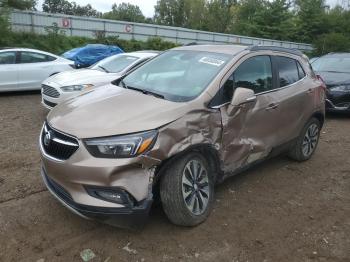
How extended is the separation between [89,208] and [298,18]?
168 feet

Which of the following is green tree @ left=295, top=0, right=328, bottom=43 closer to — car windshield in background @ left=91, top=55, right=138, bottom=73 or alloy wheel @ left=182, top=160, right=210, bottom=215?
car windshield in background @ left=91, top=55, right=138, bottom=73

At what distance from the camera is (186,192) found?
373cm

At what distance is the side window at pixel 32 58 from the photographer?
433 inches

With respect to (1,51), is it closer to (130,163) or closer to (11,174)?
(11,174)

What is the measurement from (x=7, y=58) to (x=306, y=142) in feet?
27.4

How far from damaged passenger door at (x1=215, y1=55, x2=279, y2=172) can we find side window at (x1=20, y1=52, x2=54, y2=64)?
8.17 meters

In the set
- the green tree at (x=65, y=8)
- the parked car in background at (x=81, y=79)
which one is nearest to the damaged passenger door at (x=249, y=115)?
the parked car in background at (x=81, y=79)

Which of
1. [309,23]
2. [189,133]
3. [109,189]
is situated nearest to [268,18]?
[309,23]

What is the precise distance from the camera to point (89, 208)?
3.32 meters

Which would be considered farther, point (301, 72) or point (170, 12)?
point (170, 12)

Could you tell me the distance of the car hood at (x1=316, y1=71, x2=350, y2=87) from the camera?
370 inches

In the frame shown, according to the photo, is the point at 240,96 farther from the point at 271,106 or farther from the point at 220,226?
the point at 220,226

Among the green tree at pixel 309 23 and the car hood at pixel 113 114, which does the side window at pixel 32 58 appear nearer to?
the car hood at pixel 113 114

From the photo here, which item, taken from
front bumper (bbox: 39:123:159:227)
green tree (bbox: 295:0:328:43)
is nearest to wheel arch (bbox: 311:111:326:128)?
front bumper (bbox: 39:123:159:227)
